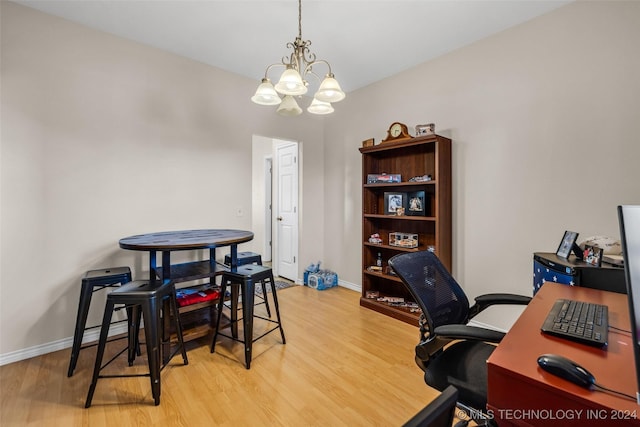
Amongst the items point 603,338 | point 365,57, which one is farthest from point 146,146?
point 603,338

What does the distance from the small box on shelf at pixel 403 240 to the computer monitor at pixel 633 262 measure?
8.16 ft

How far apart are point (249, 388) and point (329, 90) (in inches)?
80.2

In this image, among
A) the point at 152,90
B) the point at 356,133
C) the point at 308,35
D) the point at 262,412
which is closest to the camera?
the point at 262,412

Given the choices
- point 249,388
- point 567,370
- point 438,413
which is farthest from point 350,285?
point 438,413

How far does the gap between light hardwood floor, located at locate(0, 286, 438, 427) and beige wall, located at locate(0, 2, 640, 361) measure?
0.58 metres

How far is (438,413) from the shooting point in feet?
1.53

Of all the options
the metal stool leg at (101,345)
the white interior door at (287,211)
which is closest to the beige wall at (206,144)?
the metal stool leg at (101,345)

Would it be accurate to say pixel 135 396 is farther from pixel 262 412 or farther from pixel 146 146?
pixel 146 146

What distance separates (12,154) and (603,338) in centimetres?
351

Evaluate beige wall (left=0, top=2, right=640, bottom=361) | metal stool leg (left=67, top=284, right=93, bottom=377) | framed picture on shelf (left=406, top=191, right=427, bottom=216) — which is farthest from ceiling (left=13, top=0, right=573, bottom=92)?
metal stool leg (left=67, top=284, right=93, bottom=377)

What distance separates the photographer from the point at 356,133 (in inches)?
153

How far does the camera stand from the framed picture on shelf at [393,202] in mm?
3248

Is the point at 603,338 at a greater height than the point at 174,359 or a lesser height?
greater

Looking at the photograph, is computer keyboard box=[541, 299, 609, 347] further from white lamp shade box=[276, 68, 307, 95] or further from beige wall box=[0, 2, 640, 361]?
white lamp shade box=[276, 68, 307, 95]
